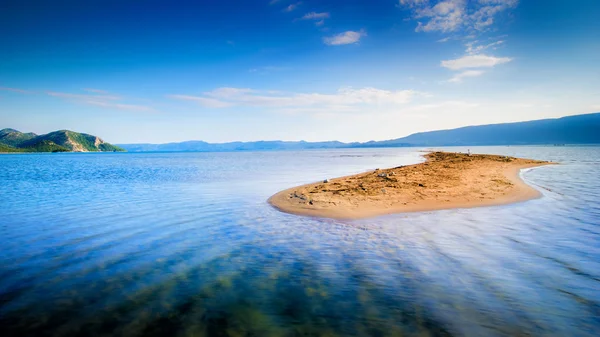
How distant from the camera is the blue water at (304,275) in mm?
5316

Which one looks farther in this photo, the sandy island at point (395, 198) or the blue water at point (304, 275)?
the sandy island at point (395, 198)

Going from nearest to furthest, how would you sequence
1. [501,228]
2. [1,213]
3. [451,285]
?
1. [451,285]
2. [501,228]
3. [1,213]

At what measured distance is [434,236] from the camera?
34.0ft

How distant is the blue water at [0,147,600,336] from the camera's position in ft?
17.4

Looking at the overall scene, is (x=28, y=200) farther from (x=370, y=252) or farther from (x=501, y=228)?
(x=501, y=228)

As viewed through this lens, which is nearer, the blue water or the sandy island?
the blue water

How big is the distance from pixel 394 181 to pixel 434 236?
12.0 meters

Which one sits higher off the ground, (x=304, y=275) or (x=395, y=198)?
(x=395, y=198)

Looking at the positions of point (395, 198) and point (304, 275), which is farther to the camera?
point (395, 198)

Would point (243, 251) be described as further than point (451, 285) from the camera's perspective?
Yes

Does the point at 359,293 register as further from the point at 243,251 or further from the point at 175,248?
the point at 175,248

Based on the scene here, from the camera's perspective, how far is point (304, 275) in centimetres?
747

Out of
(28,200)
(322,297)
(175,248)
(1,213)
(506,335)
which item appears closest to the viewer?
(506,335)

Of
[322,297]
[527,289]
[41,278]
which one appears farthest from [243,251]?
[527,289]
